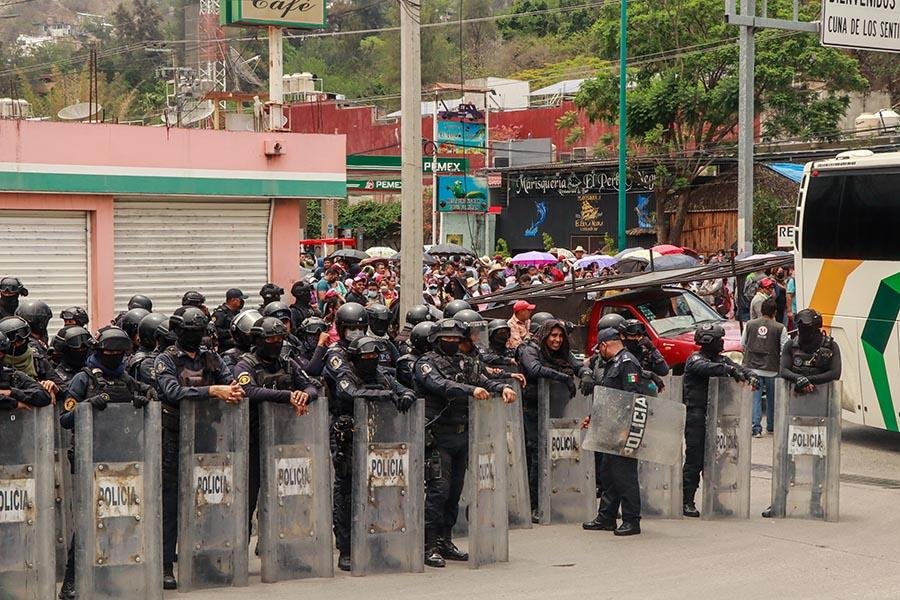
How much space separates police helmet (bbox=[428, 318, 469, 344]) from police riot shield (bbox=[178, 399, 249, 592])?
1.61 meters

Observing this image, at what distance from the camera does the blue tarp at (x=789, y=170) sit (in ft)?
122

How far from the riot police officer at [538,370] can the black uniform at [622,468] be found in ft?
1.62

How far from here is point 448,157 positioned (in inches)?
2048

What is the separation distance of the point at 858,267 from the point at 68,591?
10152 millimetres

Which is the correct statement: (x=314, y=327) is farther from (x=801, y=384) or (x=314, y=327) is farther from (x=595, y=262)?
(x=595, y=262)

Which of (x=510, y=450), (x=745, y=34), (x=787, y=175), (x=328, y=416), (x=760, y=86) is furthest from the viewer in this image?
(x=760, y=86)

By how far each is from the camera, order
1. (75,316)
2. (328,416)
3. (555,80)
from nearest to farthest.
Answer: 1. (328,416)
2. (75,316)
3. (555,80)

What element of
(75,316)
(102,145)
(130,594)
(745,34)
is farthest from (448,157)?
(130,594)

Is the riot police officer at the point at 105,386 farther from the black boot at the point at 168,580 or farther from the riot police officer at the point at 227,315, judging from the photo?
the riot police officer at the point at 227,315

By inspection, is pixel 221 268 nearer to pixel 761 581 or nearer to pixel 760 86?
pixel 761 581

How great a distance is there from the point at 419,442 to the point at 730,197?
36566 mm

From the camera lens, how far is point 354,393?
30.4ft

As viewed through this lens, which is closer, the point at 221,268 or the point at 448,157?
the point at 221,268

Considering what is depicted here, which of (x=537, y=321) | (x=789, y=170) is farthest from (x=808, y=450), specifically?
(x=789, y=170)
